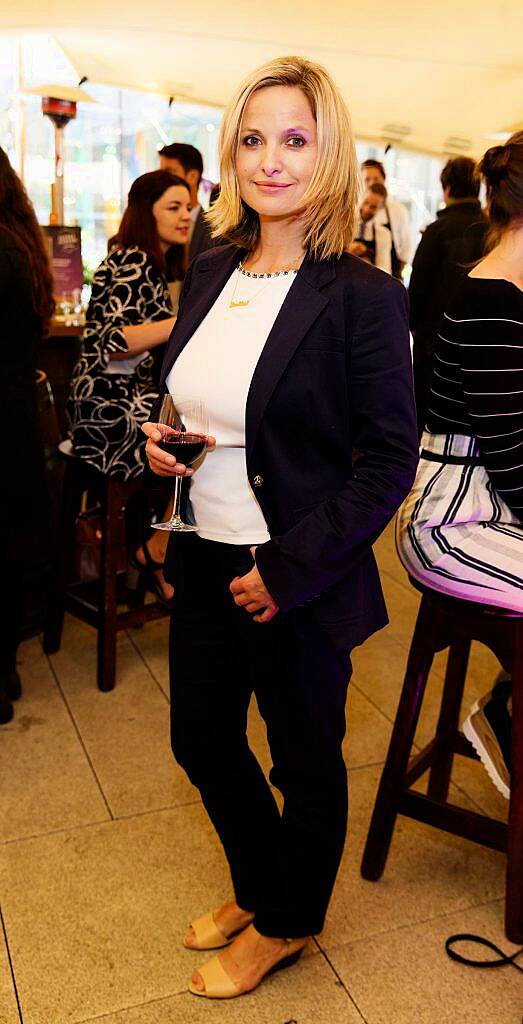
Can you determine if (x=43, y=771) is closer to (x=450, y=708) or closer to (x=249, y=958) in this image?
(x=249, y=958)

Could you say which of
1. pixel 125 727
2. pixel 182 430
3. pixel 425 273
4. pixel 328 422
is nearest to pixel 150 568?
pixel 125 727

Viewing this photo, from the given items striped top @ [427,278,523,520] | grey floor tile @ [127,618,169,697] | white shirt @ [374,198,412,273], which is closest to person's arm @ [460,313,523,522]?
striped top @ [427,278,523,520]

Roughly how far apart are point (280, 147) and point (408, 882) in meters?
1.58

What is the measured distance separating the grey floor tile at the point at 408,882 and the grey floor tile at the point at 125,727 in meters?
0.48

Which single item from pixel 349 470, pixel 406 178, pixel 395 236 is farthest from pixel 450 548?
pixel 406 178

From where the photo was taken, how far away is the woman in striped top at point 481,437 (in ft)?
5.80

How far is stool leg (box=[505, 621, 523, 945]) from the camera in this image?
1.83 m

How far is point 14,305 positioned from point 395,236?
5.02 metres

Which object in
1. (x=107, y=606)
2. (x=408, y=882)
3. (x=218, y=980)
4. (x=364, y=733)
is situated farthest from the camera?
(x=107, y=606)

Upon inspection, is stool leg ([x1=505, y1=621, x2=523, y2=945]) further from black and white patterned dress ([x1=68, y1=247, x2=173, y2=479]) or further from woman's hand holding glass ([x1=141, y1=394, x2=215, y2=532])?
black and white patterned dress ([x1=68, y1=247, x2=173, y2=479])

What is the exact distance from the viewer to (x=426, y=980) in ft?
5.99

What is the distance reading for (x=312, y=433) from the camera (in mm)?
1466

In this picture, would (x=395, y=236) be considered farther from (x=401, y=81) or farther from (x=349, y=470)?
(x=349, y=470)

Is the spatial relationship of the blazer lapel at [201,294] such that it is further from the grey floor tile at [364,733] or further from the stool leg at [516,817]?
the grey floor tile at [364,733]
